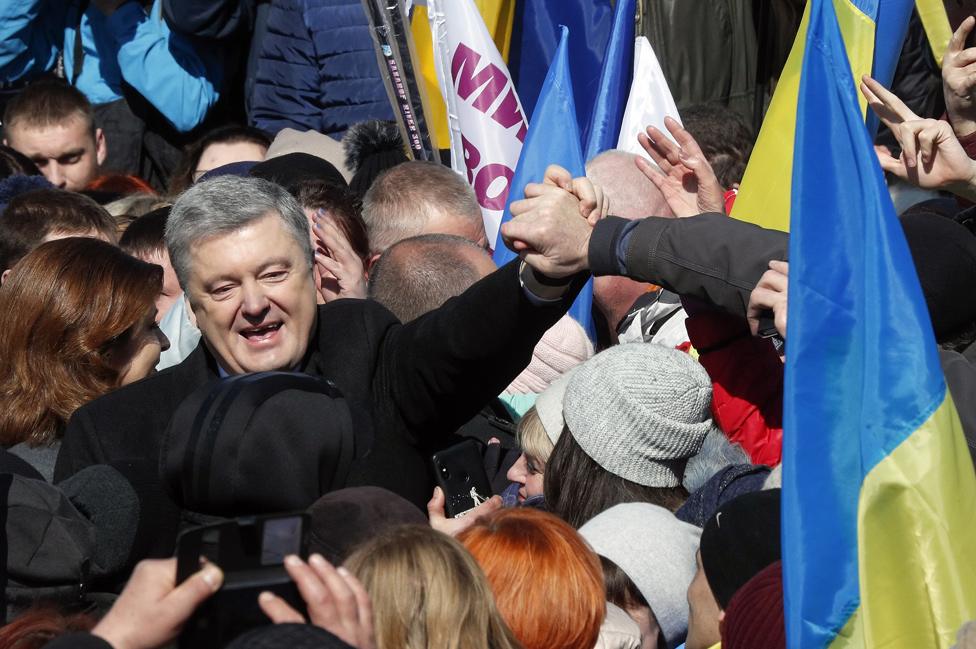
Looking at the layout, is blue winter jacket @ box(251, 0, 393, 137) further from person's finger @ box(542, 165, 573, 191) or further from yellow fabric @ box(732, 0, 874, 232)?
person's finger @ box(542, 165, 573, 191)

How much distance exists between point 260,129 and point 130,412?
122 inches

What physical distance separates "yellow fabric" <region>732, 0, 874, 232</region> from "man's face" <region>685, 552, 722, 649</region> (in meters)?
1.43

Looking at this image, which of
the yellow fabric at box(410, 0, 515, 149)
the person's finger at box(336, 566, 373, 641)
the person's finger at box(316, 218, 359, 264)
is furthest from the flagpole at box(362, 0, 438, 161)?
the person's finger at box(336, 566, 373, 641)

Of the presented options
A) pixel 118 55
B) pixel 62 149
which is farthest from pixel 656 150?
pixel 118 55

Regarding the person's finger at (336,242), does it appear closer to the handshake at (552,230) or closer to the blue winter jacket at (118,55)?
the handshake at (552,230)

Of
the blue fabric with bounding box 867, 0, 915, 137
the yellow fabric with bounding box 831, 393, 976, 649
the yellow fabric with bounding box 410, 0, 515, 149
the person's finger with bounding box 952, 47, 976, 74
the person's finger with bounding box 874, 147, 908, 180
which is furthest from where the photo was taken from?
the yellow fabric with bounding box 410, 0, 515, 149

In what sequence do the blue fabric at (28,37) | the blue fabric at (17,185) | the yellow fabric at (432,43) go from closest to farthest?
the blue fabric at (17,185) < the yellow fabric at (432,43) < the blue fabric at (28,37)

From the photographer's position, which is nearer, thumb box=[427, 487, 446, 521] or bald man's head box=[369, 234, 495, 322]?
thumb box=[427, 487, 446, 521]

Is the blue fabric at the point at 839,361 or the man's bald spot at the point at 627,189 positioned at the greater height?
the blue fabric at the point at 839,361

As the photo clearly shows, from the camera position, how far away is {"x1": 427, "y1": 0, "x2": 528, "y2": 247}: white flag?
16.0 feet

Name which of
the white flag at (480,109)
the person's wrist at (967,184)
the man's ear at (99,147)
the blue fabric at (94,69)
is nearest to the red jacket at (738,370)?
the person's wrist at (967,184)

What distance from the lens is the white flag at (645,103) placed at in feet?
16.5

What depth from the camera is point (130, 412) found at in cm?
291

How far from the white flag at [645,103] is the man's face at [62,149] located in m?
2.26
